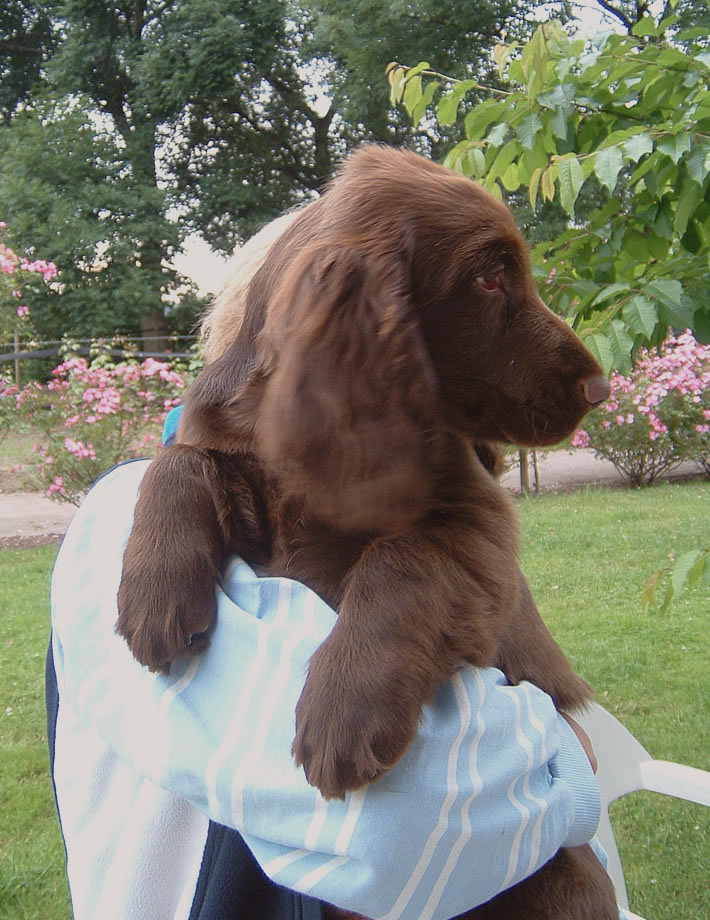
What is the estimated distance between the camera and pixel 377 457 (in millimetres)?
1258

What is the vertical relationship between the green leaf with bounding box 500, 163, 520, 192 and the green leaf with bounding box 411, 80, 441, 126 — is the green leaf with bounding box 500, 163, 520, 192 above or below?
below

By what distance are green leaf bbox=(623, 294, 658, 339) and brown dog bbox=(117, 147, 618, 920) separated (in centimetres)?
41

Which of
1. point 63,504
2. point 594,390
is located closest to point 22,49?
point 63,504

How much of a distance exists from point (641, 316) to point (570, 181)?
0.33 meters

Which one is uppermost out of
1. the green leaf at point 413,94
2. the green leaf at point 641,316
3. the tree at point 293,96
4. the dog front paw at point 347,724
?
the tree at point 293,96

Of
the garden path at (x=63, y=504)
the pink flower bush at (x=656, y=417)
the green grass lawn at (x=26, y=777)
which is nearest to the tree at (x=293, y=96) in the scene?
the garden path at (x=63, y=504)

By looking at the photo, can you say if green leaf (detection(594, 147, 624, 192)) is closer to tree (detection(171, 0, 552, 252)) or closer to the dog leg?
the dog leg

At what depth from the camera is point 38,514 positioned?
10.5 metres

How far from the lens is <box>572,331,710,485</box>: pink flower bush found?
1070 centimetres

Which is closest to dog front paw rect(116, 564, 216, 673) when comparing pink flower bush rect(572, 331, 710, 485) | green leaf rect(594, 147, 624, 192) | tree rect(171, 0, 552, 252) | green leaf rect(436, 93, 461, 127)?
green leaf rect(594, 147, 624, 192)

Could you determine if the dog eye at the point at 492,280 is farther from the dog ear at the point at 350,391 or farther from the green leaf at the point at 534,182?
the green leaf at the point at 534,182

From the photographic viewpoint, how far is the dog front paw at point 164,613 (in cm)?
126

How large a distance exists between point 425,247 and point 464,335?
0.50 ft

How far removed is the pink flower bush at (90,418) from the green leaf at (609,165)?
7036mm
